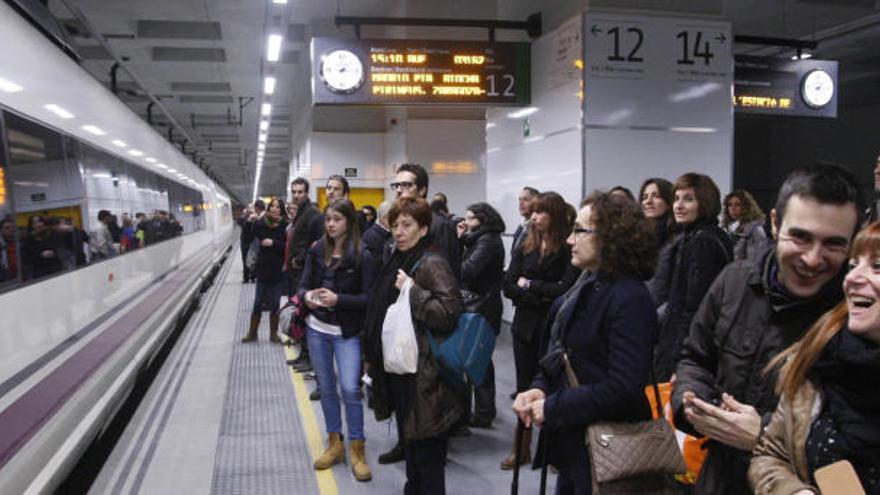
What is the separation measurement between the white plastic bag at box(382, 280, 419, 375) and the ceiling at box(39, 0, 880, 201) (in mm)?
4332

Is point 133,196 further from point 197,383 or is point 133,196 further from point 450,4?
point 450,4

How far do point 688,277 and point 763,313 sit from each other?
5.97 ft

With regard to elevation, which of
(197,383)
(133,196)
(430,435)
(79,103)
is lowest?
(197,383)

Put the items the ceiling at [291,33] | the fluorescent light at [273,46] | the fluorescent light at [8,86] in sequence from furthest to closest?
1. the fluorescent light at [273,46]
2. the ceiling at [291,33]
3. the fluorescent light at [8,86]

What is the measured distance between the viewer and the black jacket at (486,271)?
4.85 metres

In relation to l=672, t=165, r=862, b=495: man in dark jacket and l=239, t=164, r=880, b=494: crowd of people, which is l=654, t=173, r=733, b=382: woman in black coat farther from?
l=672, t=165, r=862, b=495: man in dark jacket

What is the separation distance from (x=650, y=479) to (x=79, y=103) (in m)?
5.39

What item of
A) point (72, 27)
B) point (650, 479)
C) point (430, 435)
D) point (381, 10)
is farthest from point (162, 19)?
point (650, 479)

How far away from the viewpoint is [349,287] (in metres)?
4.12

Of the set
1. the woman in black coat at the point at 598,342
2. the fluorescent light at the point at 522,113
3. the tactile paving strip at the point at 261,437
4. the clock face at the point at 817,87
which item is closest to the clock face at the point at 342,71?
the fluorescent light at the point at 522,113

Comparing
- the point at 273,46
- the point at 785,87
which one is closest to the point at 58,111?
the point at 273,46

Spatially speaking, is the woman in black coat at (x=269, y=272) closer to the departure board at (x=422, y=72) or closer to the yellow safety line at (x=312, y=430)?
the yellow safety line at (x=312, y=430)

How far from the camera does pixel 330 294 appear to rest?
392cm

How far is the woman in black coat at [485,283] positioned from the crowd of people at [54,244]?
8.62 feet
